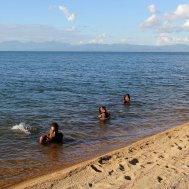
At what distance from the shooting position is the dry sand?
10016 mm

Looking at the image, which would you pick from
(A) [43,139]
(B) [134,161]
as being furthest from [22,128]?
(B) [134,161]

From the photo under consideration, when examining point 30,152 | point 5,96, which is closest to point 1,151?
point 30,152

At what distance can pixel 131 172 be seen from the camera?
1088cm

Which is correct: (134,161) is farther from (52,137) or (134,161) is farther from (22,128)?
(22,128)

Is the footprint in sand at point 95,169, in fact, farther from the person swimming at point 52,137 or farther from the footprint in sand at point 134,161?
the person swimming at point 52,137

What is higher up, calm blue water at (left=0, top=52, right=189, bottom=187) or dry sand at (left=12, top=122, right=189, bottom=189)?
dry sand at (left=12, top=122, right=189, bottom=189)

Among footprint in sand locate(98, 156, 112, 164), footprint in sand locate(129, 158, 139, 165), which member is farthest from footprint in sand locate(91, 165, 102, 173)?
footprint in sand locate(129, 158, 139, 165)

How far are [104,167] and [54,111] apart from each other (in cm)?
1215

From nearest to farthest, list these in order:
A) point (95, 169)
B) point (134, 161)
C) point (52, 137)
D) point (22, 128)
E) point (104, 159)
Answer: point (95, 169)
point (134, 161)
point (104, 159)
point (52, 137)
point (22, 128)

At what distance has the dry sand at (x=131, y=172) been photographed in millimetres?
10016

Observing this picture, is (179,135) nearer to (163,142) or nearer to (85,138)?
(163,142)

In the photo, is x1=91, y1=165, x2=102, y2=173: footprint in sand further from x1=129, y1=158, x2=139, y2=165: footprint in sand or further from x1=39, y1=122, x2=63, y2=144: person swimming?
x1=39, y1=122, x2=63, y2=144: person swimming

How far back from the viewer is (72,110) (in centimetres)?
2381

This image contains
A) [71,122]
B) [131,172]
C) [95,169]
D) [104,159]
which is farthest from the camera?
[71,122]
